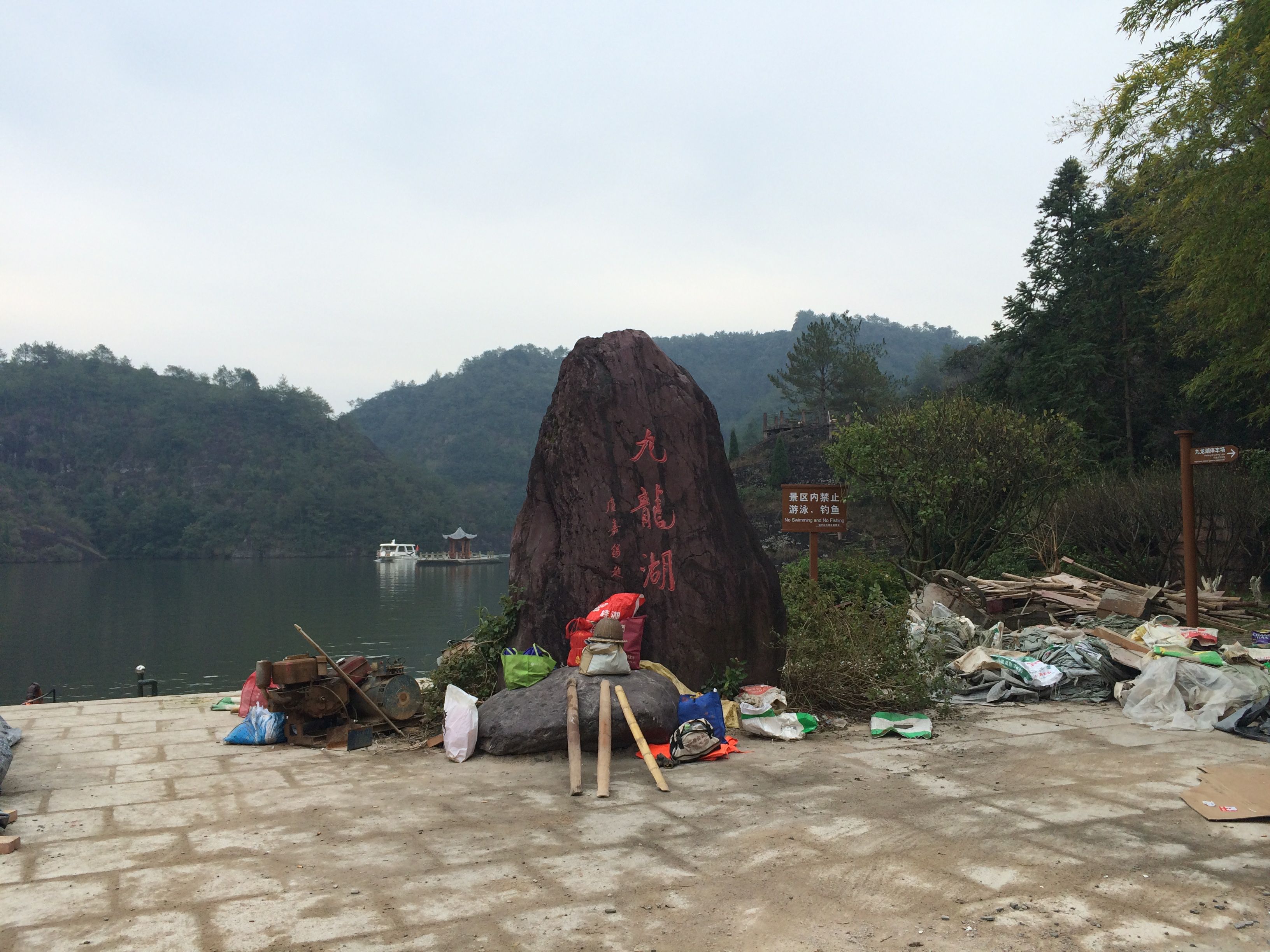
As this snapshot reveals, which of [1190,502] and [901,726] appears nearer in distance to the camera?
[901,726]

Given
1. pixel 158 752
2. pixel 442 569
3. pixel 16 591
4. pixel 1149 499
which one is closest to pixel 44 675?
pixel 158 752

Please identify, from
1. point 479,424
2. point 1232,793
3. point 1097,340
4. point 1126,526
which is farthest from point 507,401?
point 1232,793

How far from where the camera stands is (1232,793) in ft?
14.0

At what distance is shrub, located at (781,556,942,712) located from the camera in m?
6.49

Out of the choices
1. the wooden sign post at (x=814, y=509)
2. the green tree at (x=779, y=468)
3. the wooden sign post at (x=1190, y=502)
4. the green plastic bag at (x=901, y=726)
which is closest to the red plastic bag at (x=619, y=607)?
the green plastic bag at (x=901, y=726)

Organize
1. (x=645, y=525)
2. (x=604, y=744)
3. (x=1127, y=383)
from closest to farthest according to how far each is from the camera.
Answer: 1. (x=604, y=744)
2. (x=645, y=525)
3. (x=1127, y=383)

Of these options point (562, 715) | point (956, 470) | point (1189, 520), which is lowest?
point (562, 715)

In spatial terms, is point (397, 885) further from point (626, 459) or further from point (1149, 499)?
point (1149, 499)

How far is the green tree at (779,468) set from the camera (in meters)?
38.6

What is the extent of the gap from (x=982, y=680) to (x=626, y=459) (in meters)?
3.37

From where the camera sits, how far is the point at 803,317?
12812 cm

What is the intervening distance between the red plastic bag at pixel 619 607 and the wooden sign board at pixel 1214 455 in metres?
5.38

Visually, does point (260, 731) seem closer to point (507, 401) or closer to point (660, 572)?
point (660, 572)

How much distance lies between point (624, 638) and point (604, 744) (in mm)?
957
